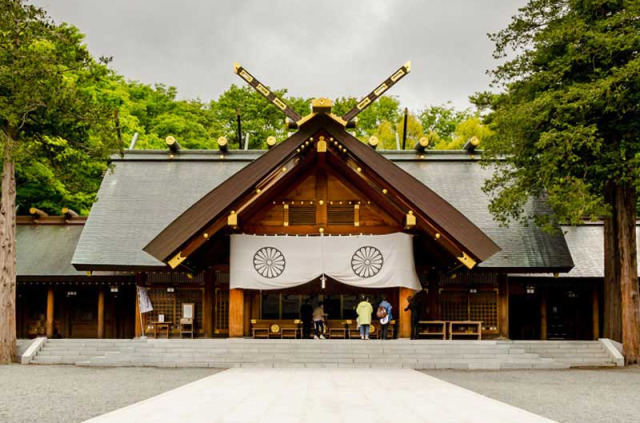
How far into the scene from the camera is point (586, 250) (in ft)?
75.0

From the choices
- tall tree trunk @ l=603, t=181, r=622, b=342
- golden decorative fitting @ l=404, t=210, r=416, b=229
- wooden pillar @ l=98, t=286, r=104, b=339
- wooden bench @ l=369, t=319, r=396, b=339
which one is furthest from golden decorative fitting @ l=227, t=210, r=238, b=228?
tall tree trunk @ l=603, t=181, r=622, b=342

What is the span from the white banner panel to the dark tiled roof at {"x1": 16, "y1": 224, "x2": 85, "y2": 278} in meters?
6.67

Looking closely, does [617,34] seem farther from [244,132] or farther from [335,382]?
[244,132]

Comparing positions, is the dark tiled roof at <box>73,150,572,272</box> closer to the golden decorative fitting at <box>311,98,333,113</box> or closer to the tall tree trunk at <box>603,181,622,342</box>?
the tall tree trunk at <box>603,181,622,342</box>

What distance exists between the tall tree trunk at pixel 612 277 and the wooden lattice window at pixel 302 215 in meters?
7.95

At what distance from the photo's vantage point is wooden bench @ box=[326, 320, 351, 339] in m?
19.6

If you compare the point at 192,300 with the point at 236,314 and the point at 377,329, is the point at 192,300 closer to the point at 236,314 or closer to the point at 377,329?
the point at 236,314

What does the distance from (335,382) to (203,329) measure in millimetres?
9464

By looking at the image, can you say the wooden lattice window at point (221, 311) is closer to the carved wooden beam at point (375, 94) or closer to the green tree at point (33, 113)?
the green tree at point (33, 113)

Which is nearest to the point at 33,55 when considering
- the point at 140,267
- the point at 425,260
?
the point at 140,267

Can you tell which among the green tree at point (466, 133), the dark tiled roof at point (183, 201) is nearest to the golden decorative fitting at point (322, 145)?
the dark tiled roof at point (183, 201)

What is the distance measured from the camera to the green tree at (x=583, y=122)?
1580 cm

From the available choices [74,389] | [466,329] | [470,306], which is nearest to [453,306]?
[470,306]

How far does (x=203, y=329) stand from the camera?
20688 millimetres
